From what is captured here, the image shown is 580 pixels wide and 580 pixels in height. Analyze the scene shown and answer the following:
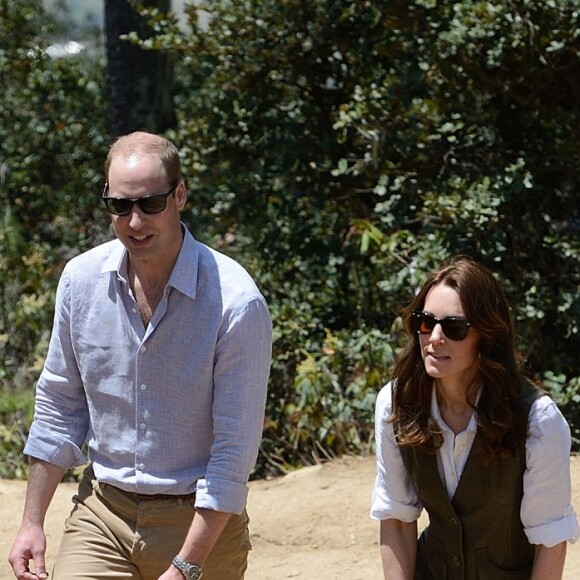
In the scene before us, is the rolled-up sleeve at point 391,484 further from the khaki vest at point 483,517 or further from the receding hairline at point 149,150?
the receding hairline at point 149,150

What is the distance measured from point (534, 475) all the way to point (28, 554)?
56.4 inches

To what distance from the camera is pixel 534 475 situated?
3.15 meters

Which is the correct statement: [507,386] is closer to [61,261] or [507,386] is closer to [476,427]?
[476,427]

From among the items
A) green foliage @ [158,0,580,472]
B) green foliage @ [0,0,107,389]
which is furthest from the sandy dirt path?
green foliage @ [0,0,107,389]

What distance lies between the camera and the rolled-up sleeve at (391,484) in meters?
3.30

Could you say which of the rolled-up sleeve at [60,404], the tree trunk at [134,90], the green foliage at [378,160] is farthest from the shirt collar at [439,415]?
the tree trunk at [134,90]

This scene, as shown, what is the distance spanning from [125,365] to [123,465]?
289 mm

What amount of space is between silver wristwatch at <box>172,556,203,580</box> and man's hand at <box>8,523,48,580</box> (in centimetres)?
46

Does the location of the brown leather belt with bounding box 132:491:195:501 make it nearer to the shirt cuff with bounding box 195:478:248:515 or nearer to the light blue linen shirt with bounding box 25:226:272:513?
the light blue linen shirt with bounding box 25:226:272:513

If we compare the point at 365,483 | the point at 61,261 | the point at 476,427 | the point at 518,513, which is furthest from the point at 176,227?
the point at 61,261

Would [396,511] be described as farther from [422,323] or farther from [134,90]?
[134,90]

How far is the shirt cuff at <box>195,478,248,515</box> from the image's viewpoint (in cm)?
315

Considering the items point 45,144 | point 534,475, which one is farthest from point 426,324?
point 45,144

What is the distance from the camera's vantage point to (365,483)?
21.7 feet
